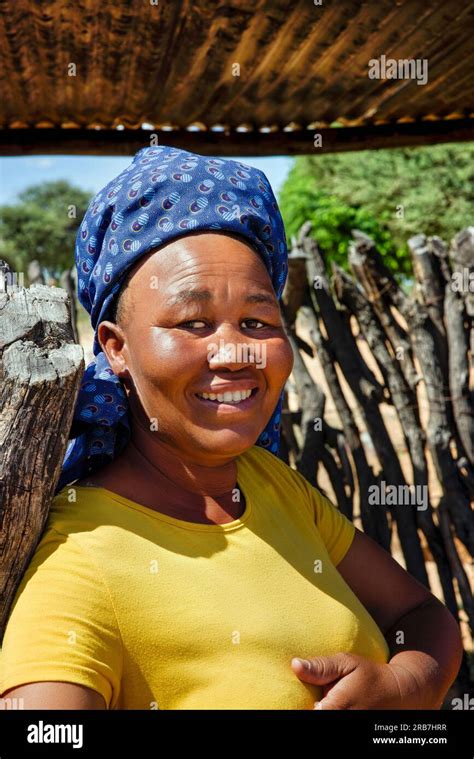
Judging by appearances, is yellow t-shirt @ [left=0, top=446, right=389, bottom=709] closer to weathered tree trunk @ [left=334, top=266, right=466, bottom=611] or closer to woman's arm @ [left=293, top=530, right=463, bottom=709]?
woman's arm @ [left=293, top=530, right=463, bottom=709]

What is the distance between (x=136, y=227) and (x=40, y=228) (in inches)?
1326

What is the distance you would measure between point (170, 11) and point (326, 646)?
2049 mm

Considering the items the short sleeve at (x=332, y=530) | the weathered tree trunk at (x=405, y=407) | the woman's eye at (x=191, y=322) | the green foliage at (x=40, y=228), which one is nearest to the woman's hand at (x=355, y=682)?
the short sleeve at (x=332, y=530)

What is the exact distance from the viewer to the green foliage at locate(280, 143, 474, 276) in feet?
61.3

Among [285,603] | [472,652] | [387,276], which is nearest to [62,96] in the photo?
[387,276]

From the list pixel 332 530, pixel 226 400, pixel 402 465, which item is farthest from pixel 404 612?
pixel 402 465

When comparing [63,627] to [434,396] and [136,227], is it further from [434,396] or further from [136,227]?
[434,396]

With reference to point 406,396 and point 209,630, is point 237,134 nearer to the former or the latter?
point 406,396

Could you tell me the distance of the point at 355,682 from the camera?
5.68 ft

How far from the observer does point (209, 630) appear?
1615mm

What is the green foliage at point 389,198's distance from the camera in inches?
735

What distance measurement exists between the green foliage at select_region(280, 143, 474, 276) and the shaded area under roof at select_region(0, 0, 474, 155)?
13650mm

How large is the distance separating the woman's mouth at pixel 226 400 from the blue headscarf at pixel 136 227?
21 centimetres
